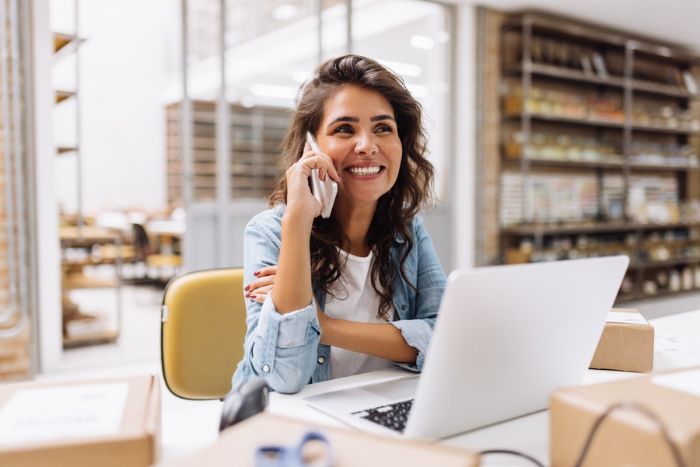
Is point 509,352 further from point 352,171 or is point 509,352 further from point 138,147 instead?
point 138,147

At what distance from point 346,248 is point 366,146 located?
0.25 metres

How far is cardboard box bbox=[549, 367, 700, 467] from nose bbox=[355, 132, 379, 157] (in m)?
0.75

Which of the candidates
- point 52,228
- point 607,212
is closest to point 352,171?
point 52,228

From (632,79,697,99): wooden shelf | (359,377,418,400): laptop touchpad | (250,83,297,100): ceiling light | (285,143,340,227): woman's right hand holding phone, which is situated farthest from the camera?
(250,83,297,100): ceiling light

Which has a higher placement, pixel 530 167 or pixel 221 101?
pixel 221 101

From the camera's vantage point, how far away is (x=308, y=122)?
1.46m

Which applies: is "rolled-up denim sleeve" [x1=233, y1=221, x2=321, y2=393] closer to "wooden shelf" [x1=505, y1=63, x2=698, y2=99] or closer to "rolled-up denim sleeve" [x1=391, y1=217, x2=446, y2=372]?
"rolled-up denim sleeve" [x1=391, y1=217, x2=446, y2=372]

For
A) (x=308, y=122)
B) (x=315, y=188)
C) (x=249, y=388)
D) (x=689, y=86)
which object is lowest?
(x=249, y=388)

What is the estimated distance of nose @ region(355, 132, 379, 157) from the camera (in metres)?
1.35

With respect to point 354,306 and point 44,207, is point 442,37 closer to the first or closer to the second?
point 44,207

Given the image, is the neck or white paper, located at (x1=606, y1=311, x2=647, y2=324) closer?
white paper, located at (x1=606, y1=311, x2=647, y2=324)

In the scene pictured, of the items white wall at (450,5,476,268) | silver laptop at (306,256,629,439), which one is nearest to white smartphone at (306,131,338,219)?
silver laptop at (306,256,629,439)

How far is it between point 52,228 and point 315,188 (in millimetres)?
2727

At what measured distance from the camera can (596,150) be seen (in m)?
5.84
